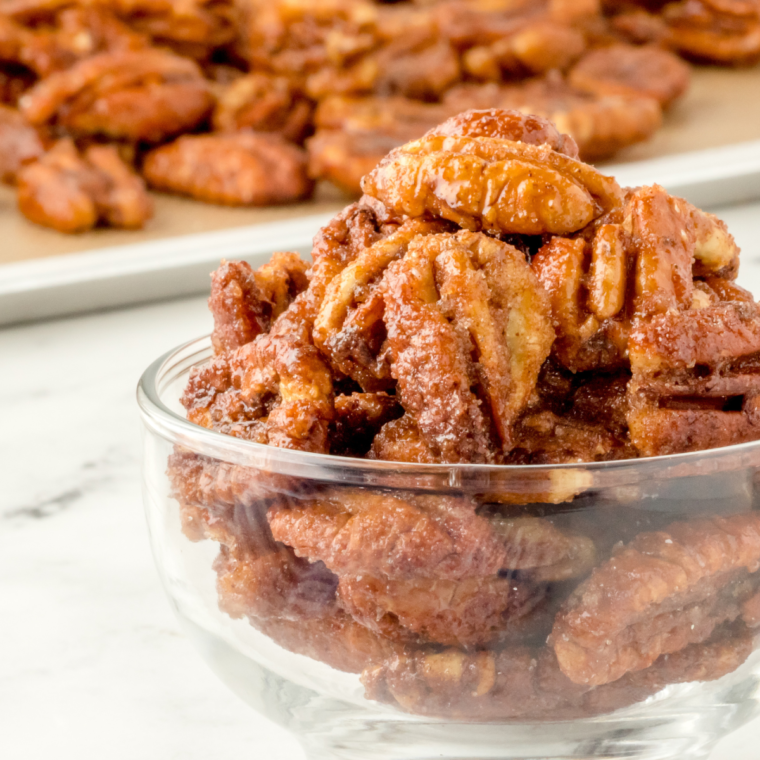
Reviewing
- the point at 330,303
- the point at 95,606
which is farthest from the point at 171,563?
the point at 95,606

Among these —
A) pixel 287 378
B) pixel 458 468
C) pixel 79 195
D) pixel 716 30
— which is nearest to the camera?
pixel 458 468

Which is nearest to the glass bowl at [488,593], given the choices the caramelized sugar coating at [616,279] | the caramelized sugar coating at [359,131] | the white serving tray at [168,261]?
the caramelized sugar coating at [616,279]

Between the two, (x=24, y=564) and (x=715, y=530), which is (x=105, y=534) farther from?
(x=715, y=530)

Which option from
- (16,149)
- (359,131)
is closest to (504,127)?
(359,131)

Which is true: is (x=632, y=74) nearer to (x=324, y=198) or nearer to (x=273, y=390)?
(x=324, y=198)

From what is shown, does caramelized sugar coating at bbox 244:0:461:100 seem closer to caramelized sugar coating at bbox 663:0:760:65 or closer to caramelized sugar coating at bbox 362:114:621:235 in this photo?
caramelized sugar coating at bbox 663:0:760:65
